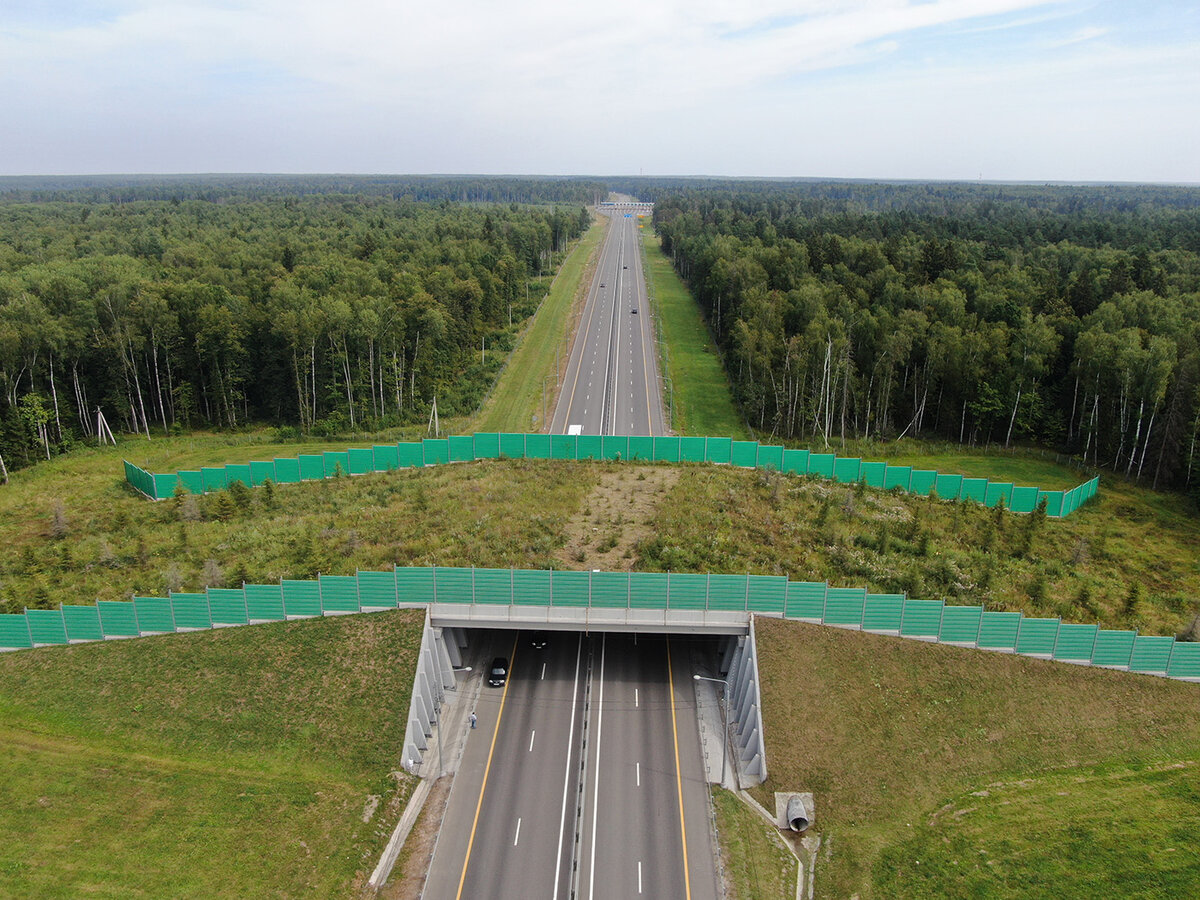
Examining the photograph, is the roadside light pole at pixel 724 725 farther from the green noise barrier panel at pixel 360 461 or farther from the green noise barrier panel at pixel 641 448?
the green noise barrier panel at pixel 360 461

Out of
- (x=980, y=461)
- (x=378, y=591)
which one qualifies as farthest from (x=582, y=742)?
(x=980, y=461)

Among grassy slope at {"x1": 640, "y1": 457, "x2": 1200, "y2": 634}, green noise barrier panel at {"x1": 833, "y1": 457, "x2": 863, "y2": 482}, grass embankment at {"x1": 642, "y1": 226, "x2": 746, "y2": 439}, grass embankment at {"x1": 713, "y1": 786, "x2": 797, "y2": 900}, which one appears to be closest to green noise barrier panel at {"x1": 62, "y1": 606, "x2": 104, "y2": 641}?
grassy slope at {"x1": 640, "y1": 457, "x2": 1200, "y2": 634}

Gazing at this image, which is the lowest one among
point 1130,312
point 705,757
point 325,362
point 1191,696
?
point 705,757

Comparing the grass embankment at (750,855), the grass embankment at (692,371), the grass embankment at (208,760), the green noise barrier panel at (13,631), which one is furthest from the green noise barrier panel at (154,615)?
the grass embankment at (692,371)

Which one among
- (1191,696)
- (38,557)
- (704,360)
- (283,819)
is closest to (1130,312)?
(704,360)

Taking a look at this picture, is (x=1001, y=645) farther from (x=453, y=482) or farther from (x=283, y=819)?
(x=453, y=482)

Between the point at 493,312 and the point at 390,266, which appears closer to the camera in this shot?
the point at 390,266
